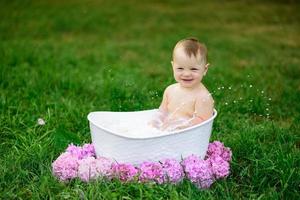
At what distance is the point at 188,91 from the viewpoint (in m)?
3.01

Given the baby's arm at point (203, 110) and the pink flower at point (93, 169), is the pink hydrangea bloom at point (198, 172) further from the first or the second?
the pink flower at point (93, 169)

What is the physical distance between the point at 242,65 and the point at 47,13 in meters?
3.38

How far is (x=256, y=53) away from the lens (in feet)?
19.9

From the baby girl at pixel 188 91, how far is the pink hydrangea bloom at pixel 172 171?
31cm

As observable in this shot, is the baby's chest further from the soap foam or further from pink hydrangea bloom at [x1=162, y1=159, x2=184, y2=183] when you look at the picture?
pink hydrangea bloom at [x1=162, y1=159, x2=184, y2=183]

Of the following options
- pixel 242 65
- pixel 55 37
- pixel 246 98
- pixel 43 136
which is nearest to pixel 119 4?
pixel 55 37

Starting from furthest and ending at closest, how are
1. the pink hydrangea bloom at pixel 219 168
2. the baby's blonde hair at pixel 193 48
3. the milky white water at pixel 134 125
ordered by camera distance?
the milky white water at pixel 134 125 < the baby's blonde hair at pixel 193 48 < the pink hydrangea bloom at pixel 219 168

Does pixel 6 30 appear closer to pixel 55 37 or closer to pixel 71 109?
pixel 55 37

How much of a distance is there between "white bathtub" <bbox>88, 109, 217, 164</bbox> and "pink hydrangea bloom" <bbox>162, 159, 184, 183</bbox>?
0.04m

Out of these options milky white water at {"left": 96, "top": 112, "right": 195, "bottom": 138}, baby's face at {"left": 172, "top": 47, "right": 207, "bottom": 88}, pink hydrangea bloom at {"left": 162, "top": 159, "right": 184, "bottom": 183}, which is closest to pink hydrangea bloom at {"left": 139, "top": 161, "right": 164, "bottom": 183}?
pink hydrangea bloom at {"left": 162, "top": 159, "right": 184, "bottom": 183}

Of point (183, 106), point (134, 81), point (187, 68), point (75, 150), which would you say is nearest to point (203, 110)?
point (183, 106)

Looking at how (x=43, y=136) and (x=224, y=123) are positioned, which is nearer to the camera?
(x=43, y=136)

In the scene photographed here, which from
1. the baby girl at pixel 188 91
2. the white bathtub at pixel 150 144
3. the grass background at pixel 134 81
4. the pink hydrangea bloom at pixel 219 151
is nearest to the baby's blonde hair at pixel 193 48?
the baby girl at pixel 188 91

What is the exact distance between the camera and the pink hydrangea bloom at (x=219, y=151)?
298 cm
